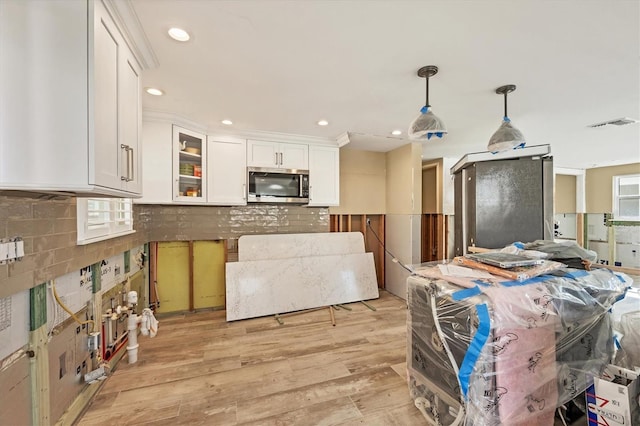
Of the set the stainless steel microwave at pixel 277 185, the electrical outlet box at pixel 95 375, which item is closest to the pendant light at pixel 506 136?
the stainless steel microwave at pixel 277 185

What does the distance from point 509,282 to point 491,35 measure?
1.43m

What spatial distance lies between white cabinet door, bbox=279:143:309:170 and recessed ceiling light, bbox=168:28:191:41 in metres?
Result: 1.95

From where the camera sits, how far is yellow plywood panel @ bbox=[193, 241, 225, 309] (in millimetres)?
3391

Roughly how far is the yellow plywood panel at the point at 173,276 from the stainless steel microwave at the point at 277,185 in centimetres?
119

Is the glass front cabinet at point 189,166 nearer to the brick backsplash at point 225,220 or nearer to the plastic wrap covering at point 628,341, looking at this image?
the brick backsplash at point 225,220

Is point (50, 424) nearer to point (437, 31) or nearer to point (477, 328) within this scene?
point (477, 328)

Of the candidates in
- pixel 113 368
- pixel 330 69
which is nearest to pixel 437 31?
pixel 330 69

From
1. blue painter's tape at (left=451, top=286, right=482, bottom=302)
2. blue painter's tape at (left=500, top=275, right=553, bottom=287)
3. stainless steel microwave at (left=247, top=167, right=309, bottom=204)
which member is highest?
stainless steel microwave at (left=247, top=167, right=309, bottom=204)

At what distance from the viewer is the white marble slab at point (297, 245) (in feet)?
11.2

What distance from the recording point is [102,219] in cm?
202

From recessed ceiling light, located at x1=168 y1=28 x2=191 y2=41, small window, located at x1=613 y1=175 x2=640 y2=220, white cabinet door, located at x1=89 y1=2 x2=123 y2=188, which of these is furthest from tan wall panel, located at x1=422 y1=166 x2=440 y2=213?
small window, located at x1=613 y1=175 x2=640 y2=220

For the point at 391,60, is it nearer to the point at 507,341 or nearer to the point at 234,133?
the point at 507,341

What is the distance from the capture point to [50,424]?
1.40 metres

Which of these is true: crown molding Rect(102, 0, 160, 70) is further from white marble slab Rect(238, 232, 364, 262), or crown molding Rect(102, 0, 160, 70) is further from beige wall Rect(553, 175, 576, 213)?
beige wall Rect(553, 175, 576, 213)
